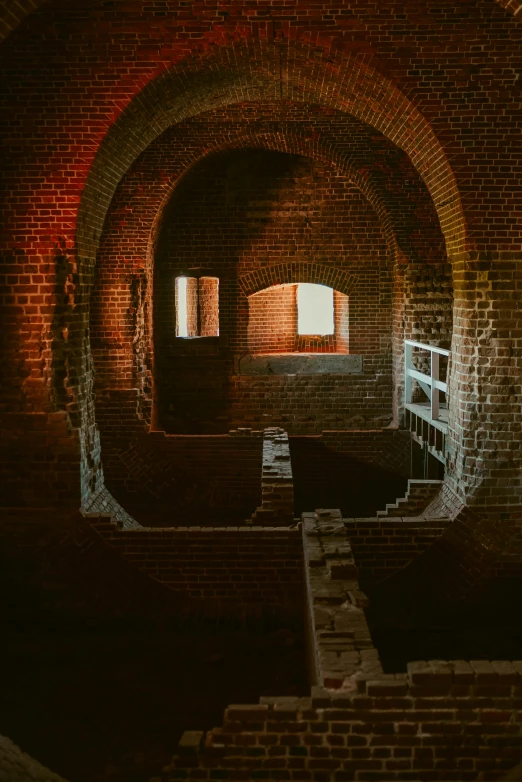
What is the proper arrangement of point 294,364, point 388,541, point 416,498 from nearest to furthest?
point 388,541 → point 416,498 → point 294,364

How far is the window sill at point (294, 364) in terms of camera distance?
540 inches

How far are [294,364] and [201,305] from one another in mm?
2223

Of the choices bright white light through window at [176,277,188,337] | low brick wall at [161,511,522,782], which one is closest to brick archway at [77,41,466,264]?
low brick wall at [161,511,522,782]

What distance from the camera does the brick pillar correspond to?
767 centimetres

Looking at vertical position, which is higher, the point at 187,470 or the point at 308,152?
the point at 308,152

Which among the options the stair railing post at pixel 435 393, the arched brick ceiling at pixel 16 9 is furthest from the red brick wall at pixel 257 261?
the arched brick ceiling at pixel 16 9

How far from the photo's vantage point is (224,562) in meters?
7.73

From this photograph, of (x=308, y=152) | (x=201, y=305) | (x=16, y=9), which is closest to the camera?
(x=16, y=9)

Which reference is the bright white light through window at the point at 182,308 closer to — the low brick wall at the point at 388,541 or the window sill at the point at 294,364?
the window sill at the point at 294,364

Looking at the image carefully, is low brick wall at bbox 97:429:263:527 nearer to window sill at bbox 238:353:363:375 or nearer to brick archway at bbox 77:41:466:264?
window sill at bbox 238:353:363:375

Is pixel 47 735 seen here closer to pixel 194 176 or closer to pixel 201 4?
pixel 201 4

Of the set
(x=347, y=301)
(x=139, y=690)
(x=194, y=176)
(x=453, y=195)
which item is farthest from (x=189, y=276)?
(x=139, y=690)

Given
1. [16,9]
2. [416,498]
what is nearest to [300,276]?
[416,498]

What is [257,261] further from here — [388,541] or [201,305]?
[388,541]
